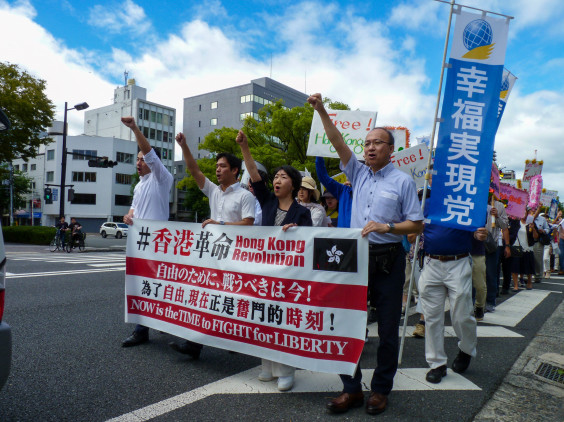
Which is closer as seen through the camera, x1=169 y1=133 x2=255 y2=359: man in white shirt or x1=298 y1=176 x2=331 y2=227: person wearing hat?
x1=169 y1=133 x2=255 y2=359: man in white shirt

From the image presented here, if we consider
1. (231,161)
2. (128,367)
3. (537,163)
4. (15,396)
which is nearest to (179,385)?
(128,367)

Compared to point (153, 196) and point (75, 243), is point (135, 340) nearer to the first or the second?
point (153, 196)

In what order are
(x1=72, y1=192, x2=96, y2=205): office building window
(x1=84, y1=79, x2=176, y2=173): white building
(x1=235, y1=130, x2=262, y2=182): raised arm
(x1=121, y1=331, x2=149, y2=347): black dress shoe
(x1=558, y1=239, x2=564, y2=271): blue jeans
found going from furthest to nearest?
(x1=84, y1=79, x2=176, y2=173): white building
(x1=72, y1=192, x2=96, y2=205): office building window
(x1=558, y1=239, x2=564, y2=271): blue jeans
(x1=121, y1=331, x2=149, y2=347): black dress shoe
(x1=235, y1=130, x2=262, y2=182): raised arm

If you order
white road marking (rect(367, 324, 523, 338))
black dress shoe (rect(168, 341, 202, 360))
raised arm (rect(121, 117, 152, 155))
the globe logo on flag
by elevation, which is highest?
the globe logo on flag

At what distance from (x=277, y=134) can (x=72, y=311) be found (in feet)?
73.3

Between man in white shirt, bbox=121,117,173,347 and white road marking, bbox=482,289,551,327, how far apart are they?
476 cm

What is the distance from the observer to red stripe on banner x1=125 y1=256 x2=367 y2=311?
2984 millimetres

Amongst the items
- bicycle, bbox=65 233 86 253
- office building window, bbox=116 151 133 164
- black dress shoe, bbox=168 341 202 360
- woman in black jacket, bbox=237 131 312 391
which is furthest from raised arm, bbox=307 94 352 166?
office building window, bbox=116 151 133 164

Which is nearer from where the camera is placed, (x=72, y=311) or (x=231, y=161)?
(x=231, y=161)

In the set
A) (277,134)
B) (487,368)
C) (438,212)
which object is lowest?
(487,368)

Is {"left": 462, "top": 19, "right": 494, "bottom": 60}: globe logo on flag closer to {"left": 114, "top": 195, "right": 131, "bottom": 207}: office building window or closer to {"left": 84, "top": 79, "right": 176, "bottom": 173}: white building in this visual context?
{"left": 114, "top": 195, "right": 131, "bottom": 207}: office building window

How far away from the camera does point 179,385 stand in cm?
322

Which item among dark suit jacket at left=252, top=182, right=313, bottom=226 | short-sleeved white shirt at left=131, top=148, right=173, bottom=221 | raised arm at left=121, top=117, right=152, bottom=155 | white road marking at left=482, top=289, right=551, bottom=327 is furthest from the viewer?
white road marking at left=482, top=289, right=551, bottom=327

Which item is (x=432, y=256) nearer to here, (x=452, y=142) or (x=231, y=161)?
(x=452, y=142)
